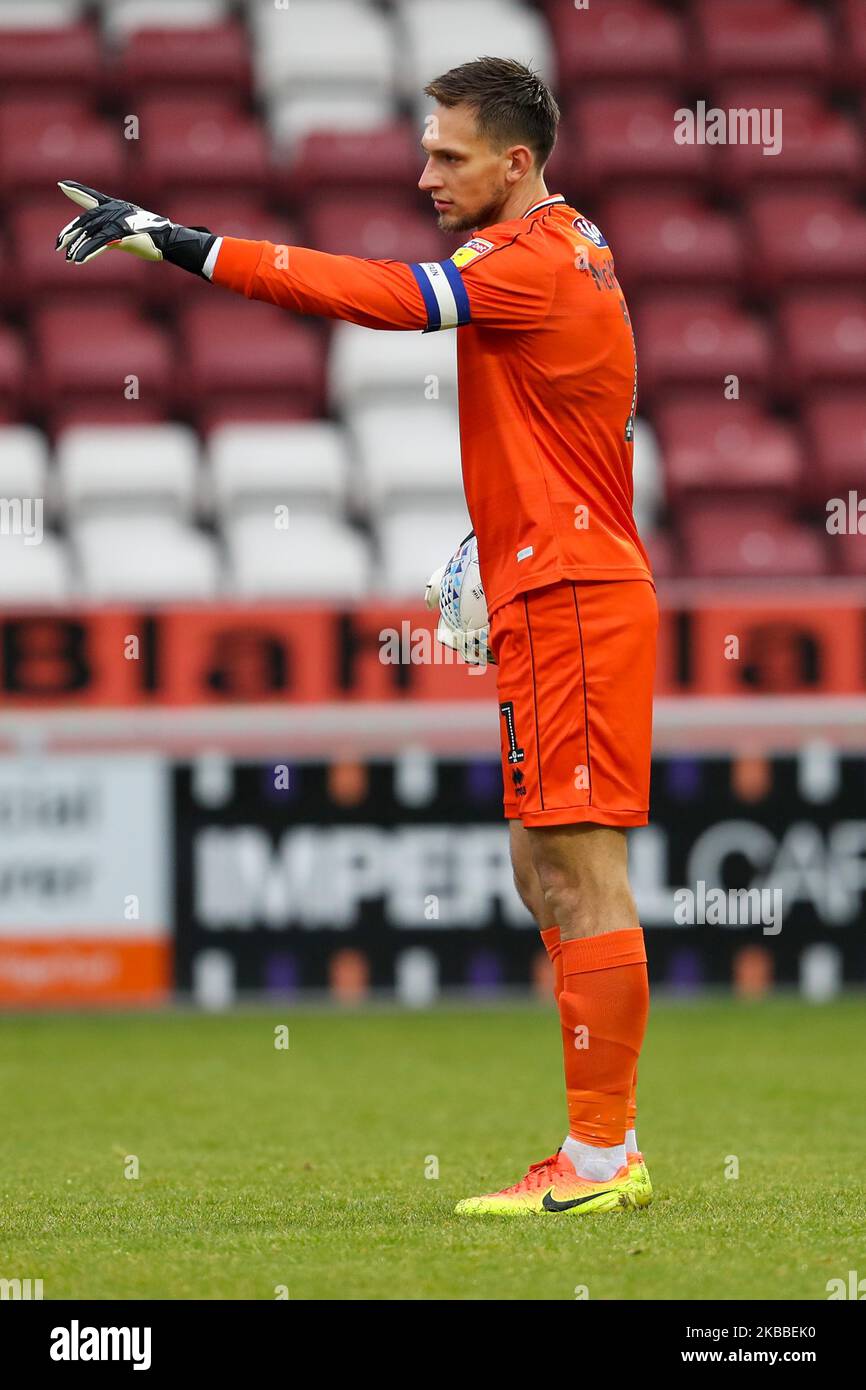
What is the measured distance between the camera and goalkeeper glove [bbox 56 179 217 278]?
3.31m

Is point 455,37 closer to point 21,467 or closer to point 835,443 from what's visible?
point 835,443

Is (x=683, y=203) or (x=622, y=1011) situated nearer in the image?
(x=622, y=1011)

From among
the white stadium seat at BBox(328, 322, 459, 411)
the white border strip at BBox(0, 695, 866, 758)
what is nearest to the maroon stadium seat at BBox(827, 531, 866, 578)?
the white stadium seat at BBox(328, 322, 459, 411)

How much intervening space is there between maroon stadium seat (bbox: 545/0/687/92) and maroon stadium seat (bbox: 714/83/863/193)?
43cm

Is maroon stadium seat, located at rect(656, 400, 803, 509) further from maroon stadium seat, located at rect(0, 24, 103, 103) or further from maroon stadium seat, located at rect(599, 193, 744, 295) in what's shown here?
maroon stadium seat, located at rect(0, 24, 103, 103)

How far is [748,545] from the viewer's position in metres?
10.5

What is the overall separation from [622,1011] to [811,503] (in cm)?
801

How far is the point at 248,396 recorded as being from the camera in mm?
11461

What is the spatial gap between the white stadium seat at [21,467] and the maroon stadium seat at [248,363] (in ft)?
3.85

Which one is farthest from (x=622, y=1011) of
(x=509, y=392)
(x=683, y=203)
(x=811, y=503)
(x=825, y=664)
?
(x=683, y=203)

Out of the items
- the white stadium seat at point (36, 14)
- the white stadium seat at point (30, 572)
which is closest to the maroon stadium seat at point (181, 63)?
the white stadium seat at point (36, 14)

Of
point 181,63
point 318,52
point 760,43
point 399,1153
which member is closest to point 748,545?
point 760,43
